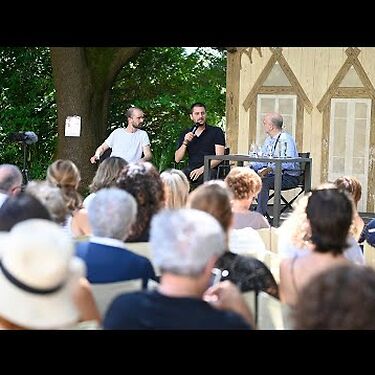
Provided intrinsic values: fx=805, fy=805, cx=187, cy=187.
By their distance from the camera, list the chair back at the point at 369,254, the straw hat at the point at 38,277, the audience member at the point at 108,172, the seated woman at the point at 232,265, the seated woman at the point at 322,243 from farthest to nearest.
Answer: the audience member at the point at 108,172
the chair back at the point at 369,254
the seated woman at the point at 232,265
the seated woman at the point at 322,243
the straw hat at the point at 38,277

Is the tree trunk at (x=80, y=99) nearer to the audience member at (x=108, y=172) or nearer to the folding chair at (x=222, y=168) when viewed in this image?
the folding chair at (x=222, y=168)

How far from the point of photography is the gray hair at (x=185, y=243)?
234 cm

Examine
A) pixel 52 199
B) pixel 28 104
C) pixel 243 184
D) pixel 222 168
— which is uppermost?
pixel 28 104

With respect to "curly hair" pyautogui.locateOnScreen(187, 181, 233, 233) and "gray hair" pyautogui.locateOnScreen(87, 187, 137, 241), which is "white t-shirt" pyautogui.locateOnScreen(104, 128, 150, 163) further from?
"gray hair" pyautogui.locateOnScreen(87, 187, 137, 241)

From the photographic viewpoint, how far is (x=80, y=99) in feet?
30.7

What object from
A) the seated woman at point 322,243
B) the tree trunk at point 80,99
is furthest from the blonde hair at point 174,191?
the tree trunk at point 80,99

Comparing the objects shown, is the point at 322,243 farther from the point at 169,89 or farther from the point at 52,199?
the point at 169,89

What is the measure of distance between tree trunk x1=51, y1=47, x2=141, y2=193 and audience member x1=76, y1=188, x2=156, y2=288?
20.2 ft

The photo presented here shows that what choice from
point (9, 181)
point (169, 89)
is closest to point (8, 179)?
point (9, 181)

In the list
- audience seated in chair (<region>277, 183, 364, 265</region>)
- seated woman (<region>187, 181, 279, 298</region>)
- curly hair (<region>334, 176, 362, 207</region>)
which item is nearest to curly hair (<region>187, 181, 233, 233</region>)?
seated woman (<region>187, 181, 279, 298</region>)

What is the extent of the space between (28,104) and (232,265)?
959 cm

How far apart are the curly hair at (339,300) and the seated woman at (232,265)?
49.4 inches

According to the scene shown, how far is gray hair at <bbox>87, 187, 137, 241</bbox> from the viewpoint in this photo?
10.3 feet

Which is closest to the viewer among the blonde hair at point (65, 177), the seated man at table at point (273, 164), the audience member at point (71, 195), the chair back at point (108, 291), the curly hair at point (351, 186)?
the chair back at point (108, 291)
